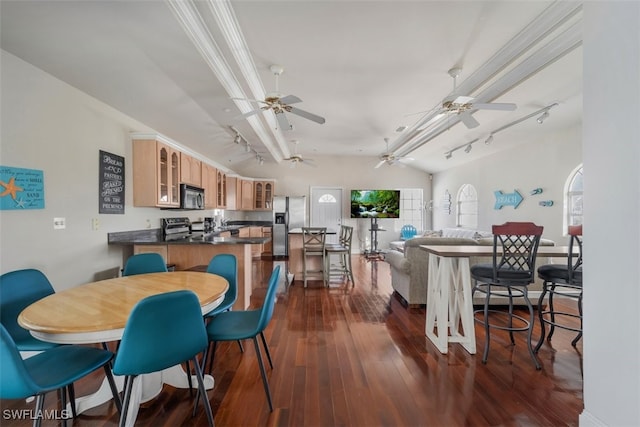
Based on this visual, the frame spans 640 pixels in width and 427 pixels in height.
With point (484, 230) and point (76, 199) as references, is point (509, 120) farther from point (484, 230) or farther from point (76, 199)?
point (76, 199)

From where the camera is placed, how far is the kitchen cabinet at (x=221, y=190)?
605 cm

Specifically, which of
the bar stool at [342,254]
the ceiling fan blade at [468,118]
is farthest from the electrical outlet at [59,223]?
the ceiling fan blade at [468,118]

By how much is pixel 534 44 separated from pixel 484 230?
444 cm

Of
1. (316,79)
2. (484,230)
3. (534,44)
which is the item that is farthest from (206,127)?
(484,230)

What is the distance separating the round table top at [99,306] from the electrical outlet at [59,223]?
0.96 meters

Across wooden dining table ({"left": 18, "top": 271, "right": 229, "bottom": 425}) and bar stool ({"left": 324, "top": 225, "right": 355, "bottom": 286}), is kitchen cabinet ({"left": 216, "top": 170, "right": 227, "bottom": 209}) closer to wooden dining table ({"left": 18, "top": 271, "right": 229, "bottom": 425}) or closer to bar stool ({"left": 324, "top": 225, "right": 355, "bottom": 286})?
bar stool ({"left": 324, "top": 225, "right": 355, "bottom": 286})

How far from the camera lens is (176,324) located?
4.39 feet

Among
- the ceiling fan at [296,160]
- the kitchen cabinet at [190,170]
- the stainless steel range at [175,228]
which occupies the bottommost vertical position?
the stainless steel range at [175,228]

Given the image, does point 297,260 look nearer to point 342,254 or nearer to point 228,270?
point 342,254

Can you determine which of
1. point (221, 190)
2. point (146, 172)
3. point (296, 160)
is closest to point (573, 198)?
point (296, 160)

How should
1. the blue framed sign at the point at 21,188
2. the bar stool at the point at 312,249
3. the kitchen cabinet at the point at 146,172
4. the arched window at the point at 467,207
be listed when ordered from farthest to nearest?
the arched window at the point at 467,207 < the bar stool at the point at 312,249 < the kitchen cabinet at the point at 146,172 < the blue framed sign at the point at 21,188

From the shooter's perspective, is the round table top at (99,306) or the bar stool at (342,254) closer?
the round table top at (99,306)

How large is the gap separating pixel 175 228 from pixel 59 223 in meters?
1.92

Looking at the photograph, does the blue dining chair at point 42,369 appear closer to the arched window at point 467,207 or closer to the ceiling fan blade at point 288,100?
the ceiling fan blade at point 288,100
